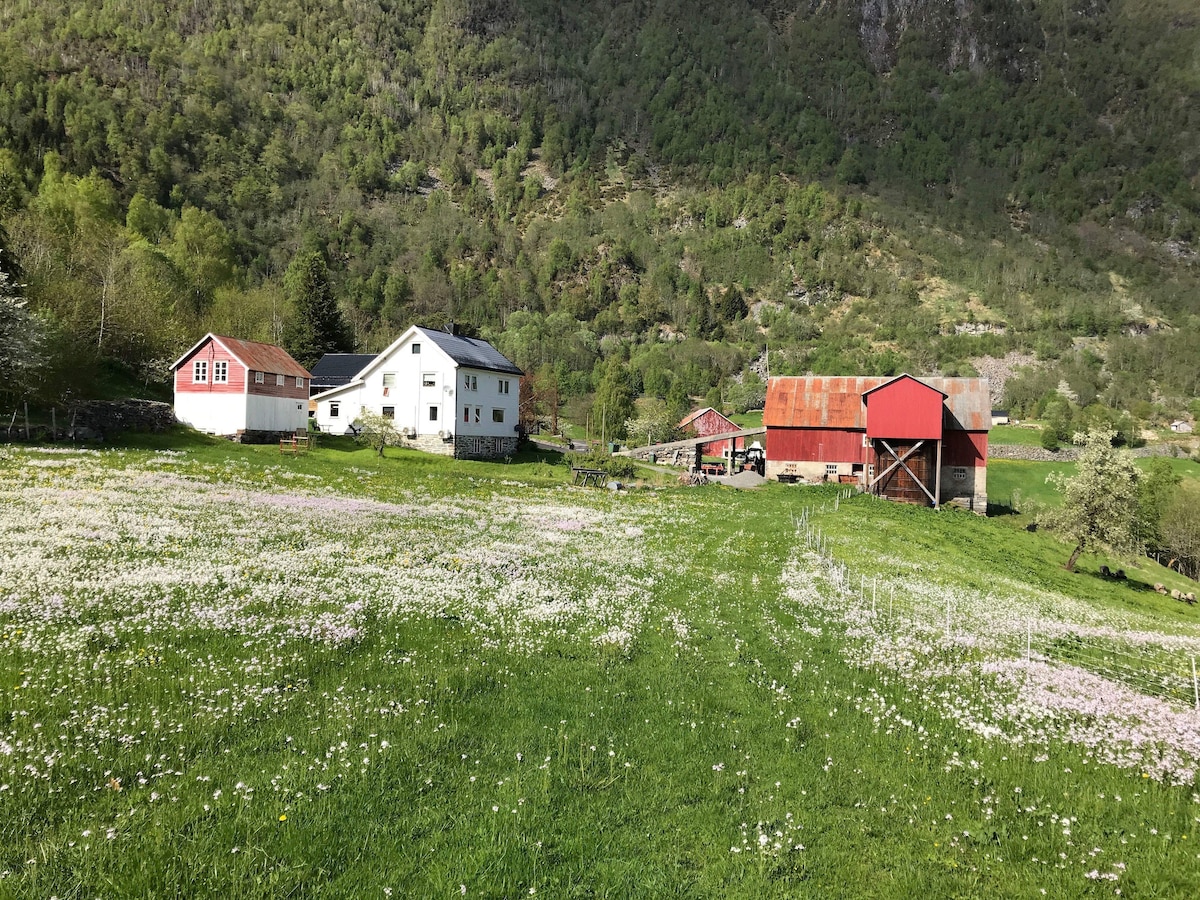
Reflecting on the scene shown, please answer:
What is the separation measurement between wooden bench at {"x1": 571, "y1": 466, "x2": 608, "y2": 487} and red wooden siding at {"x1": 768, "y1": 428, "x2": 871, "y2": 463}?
22.9m

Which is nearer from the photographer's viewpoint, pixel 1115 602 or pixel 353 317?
pixel 1115 602

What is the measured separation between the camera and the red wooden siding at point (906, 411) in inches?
2468

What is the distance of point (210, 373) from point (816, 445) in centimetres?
6120

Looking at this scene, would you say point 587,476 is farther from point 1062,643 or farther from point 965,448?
point 1062,643

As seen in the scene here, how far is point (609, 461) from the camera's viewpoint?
64250 mm

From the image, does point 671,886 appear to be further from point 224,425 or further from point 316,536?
point 224,425

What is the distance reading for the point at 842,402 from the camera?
71.6 meters

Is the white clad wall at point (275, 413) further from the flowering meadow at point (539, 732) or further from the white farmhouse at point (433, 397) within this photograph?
the flowering meadow at point (539, 732)

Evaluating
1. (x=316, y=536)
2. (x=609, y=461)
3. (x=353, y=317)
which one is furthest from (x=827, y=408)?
(x=353, y=317)

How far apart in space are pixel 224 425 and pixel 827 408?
61015mm

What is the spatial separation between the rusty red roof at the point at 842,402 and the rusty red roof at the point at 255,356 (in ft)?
165

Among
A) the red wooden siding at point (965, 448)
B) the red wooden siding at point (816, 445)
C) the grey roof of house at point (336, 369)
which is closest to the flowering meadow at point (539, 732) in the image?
the red wooden siding at point (965, 448)

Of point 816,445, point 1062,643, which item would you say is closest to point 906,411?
point 816,445

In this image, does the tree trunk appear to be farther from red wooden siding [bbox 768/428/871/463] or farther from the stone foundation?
the stone foundation
